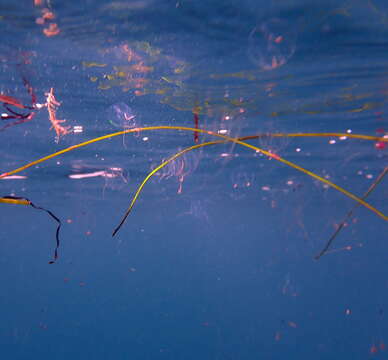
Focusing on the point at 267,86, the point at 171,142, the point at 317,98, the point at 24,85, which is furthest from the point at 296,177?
the point at 24,85

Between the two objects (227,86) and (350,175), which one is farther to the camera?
(350,175)

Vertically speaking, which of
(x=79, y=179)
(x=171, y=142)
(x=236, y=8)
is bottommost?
(x=79, y=179)

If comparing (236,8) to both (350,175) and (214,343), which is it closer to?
(350,175)

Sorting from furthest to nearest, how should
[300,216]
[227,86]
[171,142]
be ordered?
1. [300,216]
2. [171,142]
3. [227,86]

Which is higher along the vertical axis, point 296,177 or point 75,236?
point 296,177

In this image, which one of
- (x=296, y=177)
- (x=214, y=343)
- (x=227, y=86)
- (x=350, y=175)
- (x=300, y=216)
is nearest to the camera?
(x=227, y=86)

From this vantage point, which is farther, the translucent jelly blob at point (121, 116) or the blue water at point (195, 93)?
the translucent jelly blob at point (121, 116)

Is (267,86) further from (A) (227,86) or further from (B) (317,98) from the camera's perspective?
(B) (317,98)

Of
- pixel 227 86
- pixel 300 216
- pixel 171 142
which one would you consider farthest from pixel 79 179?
pixel 300 216

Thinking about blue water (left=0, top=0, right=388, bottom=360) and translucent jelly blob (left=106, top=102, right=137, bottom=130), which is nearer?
blue water (left=0, top=0, right=388, bottom=360)
